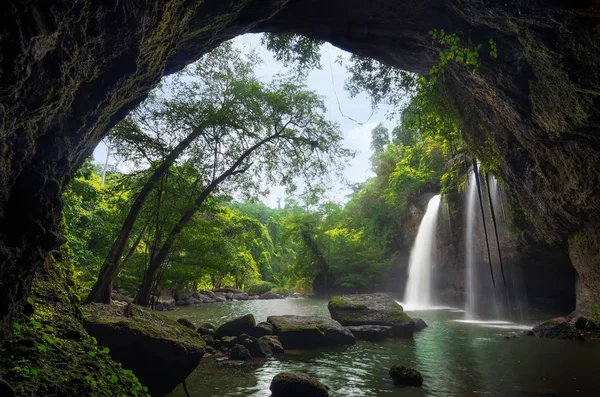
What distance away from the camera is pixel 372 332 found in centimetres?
1198

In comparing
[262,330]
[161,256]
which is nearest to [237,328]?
[262,330]

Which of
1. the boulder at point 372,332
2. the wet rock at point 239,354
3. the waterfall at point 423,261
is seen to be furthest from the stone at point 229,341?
the waterfall at point 423,261

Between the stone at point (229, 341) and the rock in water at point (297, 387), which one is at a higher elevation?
the rock in water at point (297, 387)

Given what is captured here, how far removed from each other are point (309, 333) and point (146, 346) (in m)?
6.07

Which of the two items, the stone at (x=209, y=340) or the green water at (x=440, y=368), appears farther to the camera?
the stone at (x=209, y=340)

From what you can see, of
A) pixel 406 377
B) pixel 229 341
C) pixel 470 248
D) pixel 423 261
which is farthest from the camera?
pixel 423 261

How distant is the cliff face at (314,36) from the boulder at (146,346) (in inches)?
124

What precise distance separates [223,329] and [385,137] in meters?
50.9

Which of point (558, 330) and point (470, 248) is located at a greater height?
point (470, 248)

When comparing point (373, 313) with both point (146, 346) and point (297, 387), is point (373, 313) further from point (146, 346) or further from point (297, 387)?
point (146, 346)

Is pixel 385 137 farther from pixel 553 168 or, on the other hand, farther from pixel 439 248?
pixel 553 168

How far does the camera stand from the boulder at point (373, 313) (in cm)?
1249

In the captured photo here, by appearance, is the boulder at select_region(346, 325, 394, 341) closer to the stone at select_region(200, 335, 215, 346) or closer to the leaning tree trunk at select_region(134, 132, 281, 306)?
the stone at select_region(200, 335, 215, 346)

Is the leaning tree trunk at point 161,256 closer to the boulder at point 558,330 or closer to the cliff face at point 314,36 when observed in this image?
the cliff face at point 314,36
